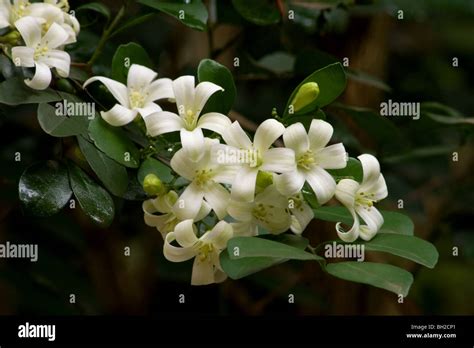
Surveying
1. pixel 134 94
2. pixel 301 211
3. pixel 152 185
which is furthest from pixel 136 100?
pixel 301 211

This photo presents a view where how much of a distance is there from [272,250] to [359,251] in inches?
5.9

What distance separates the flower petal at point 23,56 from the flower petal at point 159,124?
0.46 ft

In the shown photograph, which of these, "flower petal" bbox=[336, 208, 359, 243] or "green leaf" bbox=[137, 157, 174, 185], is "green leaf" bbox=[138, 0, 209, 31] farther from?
"flower petal" bbox=[336, 208, 359, 243]

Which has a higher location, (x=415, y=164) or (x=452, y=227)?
(x=415, y=164)

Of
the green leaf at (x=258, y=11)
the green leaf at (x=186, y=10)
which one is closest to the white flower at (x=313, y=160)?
the green leaf at (x=186, y=10)

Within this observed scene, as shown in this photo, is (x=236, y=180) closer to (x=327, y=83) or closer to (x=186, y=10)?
(x=327, y=83)

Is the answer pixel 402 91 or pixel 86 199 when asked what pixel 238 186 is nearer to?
pixel 86 199

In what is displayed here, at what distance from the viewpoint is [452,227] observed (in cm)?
132

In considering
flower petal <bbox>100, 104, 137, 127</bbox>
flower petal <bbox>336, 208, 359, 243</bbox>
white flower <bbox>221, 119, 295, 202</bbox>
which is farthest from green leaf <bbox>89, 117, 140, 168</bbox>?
flower petal <bbox>336, 208, 359, 243</bbox>

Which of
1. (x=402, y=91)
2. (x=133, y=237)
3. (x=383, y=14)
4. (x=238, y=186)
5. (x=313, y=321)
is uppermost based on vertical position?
(x=383, y=14)

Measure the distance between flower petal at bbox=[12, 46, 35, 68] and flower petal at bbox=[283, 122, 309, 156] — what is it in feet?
0.91

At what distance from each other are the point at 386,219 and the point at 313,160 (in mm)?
142

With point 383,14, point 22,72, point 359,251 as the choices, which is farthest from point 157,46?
point 359,251

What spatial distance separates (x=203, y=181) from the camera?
67cm
